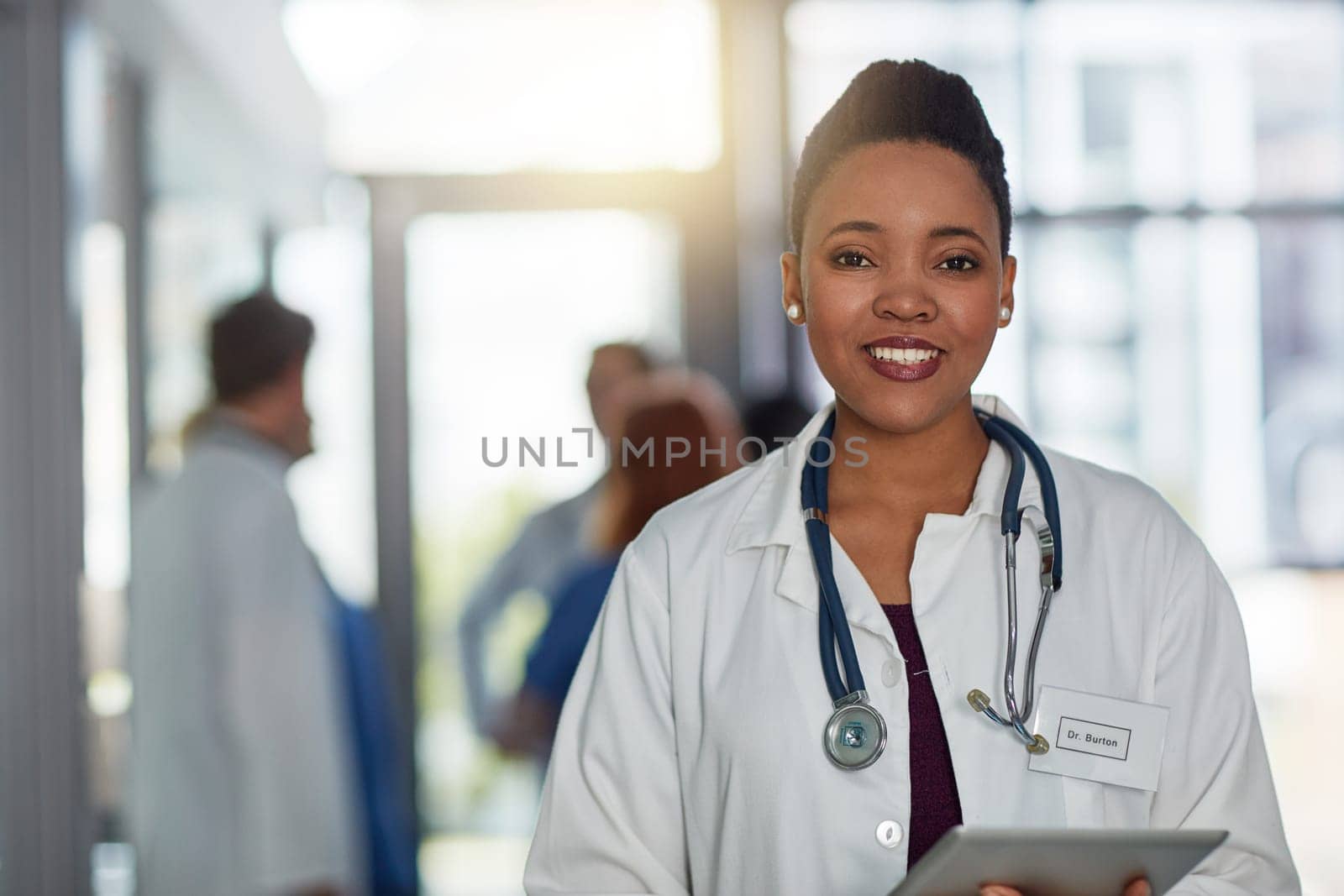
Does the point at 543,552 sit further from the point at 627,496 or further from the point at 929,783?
the point at 929,783

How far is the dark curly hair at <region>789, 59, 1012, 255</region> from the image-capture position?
1.10 meters

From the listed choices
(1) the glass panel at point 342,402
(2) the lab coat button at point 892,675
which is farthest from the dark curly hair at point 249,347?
(2) the lab coat button at point 892,675

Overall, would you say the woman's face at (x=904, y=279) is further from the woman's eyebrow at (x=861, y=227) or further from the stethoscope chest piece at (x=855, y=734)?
the stethoscope chest piece at (x=855, y=734)

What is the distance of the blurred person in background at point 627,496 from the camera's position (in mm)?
1791

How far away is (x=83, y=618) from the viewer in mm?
2766

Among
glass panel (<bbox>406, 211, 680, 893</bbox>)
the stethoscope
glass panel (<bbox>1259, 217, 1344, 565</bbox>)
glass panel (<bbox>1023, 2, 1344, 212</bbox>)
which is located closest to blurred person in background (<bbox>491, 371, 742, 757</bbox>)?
the stethoscope

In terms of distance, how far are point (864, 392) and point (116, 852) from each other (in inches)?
95.6

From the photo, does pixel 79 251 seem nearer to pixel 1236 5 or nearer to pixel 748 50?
pixel 748 50

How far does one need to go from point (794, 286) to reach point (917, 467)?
20 cm

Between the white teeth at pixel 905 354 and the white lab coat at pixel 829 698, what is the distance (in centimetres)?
14

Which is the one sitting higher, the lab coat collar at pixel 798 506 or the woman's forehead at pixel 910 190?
the woman's forehead at pixel 910 190

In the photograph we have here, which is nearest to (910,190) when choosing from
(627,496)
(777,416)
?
(627,496)

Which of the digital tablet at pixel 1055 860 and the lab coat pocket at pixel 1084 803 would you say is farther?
the lab coat pocket at pixel 1084 803

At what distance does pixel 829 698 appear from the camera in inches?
42.8
